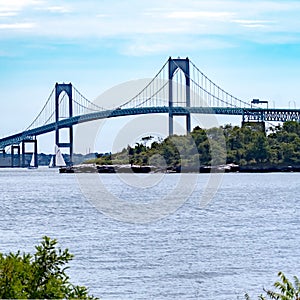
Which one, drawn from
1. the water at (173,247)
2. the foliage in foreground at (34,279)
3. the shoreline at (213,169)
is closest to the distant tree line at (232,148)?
the shoreline at (213,169)

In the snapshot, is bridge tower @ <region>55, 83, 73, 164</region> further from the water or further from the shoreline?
the water

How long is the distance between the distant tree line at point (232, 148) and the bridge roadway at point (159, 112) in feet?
6.00

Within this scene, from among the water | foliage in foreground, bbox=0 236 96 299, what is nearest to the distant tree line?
the water

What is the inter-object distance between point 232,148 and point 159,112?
14.2 meters

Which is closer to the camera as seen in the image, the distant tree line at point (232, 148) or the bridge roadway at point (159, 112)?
the bridge roadway at point (159, 112)

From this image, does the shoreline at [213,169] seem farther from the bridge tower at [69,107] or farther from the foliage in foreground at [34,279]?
the foliage in foreground at [34,279]

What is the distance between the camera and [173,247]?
1619 cm

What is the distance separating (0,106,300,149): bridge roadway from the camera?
60281 mm

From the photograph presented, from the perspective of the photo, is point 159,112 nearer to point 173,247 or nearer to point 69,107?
point 69,107

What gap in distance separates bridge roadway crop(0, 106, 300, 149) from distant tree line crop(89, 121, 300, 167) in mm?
1829

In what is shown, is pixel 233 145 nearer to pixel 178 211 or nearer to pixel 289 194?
pixel 289 194

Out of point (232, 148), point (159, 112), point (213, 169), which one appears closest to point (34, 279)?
point (159, 112)

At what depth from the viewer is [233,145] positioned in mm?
73188

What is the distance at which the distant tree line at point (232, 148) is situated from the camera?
70688 mm
